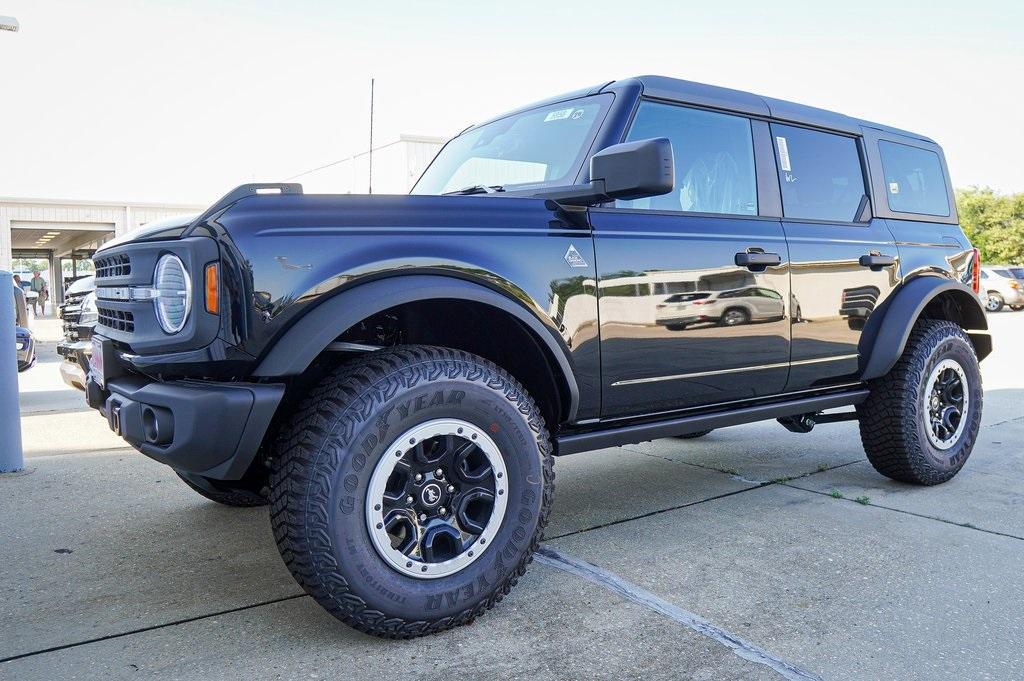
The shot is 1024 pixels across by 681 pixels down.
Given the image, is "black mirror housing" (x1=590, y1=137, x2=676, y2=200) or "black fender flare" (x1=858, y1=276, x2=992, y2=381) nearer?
"black mirror housing" (x1=590, y1=137, x2=676, y2=200)

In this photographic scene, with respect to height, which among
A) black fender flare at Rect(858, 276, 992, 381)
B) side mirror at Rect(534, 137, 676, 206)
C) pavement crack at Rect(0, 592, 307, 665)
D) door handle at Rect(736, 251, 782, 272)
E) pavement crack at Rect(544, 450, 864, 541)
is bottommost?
pavement crack at Rect(544, 450, 864, 541)

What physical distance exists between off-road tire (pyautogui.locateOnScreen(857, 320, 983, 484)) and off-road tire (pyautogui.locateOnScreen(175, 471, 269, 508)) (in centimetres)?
313

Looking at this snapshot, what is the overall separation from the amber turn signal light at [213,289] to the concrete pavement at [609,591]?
1.05 m

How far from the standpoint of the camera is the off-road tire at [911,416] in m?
4.21

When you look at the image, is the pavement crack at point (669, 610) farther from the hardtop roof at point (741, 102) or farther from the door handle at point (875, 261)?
the door handle at point (875, 261)

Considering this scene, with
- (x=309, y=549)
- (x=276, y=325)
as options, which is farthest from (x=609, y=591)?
(x=276, y=325)

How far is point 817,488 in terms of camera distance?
4398 mm

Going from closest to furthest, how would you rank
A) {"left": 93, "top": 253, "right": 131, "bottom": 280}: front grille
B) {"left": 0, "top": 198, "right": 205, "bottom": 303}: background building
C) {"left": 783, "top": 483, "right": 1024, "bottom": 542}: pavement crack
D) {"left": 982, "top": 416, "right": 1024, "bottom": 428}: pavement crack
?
1. {"left": 93, "top": 253, "right": 131, "bottom": 280}: front grille
2. {"left": 783, "top": 483, "right": 1024, "bottom": 542}: pavement crack
3. {"left": 982, "top": 416, "right": 1024, "bottom": 428}: pavement crack
4. {"left": 0, "top": 198, "right": 205, "bottom": 303}: background building

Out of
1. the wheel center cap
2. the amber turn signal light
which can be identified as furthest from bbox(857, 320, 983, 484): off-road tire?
the amber turn signal light

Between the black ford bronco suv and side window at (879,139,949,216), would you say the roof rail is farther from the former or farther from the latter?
side window at (879,139,949,216)

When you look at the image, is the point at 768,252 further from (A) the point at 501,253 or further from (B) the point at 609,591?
(B) the point at 609,591

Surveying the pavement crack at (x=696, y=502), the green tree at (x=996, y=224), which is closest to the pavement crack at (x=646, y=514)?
the pavement crack at (x=696, y=502)

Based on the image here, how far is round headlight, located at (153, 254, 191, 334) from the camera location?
7.79 feet

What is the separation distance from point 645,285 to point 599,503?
1.45 m
